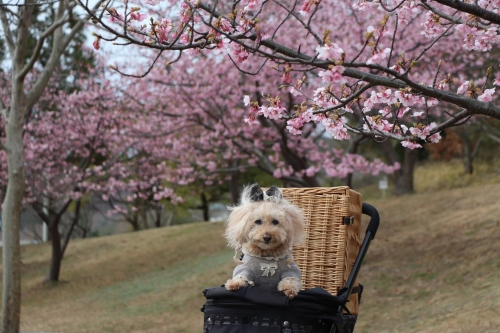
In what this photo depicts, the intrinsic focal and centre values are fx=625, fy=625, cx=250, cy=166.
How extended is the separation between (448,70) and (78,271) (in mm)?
9702

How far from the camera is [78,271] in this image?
15227 millimetres

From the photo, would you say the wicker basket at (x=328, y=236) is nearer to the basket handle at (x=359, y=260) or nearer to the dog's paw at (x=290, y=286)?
the basket handle at (x=359, y=260)

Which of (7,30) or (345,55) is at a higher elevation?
(7,30)

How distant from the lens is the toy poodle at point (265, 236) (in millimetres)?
2922

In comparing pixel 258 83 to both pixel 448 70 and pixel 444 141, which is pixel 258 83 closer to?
pixel 448 70

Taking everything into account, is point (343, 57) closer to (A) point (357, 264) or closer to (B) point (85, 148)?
(A) point (357, 264)

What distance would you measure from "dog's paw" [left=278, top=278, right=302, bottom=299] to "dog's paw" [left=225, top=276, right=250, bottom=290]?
0.53 feet

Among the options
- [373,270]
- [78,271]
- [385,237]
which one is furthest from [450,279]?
[78,271]

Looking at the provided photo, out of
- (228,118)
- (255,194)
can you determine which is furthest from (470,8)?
(228,118)

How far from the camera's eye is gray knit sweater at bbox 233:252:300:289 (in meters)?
2.93

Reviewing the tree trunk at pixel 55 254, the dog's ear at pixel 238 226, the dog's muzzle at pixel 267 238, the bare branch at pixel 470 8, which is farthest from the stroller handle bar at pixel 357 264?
the tree trunk at pixel 55 254

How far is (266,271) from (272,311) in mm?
235

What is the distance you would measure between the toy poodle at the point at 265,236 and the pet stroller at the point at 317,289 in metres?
0.11

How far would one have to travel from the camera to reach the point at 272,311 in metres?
2.77
